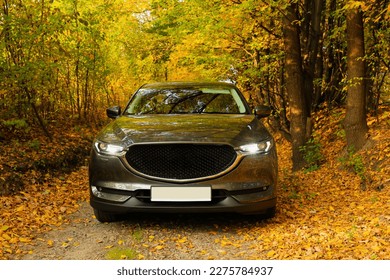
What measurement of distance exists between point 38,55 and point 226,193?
6.14 meters

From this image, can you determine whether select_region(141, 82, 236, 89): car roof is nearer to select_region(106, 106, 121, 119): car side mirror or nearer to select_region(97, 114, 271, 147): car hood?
select_region(106, 106, 121, 119): car side mirror

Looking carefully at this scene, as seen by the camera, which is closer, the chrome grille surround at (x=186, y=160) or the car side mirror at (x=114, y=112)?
the chrome grille surround at (x=186, y=160)

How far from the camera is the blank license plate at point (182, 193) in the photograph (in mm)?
4316

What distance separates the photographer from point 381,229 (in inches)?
172

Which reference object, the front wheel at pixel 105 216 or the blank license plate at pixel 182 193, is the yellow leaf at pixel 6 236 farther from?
the blank license plate at pixel 182 193

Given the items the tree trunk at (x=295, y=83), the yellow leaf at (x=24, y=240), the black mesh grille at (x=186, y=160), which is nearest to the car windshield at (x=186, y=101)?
the black mesh grille at (x=186, y=160)

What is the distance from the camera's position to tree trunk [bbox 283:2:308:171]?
30.0 feet

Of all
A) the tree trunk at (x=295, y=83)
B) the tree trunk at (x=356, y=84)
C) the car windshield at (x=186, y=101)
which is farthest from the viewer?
the tree trunk at (x=295, y=83)

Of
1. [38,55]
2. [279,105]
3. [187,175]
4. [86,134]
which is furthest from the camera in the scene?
[279,105]

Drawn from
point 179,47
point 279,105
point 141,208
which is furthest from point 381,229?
point 179,47

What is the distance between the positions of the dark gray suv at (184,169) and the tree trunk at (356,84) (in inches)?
152

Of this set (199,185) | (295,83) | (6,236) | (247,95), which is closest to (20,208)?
(6,236)

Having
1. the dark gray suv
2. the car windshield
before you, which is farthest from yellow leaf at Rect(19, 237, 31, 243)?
the car windshield

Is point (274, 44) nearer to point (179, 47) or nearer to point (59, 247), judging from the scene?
point (179, 47)
